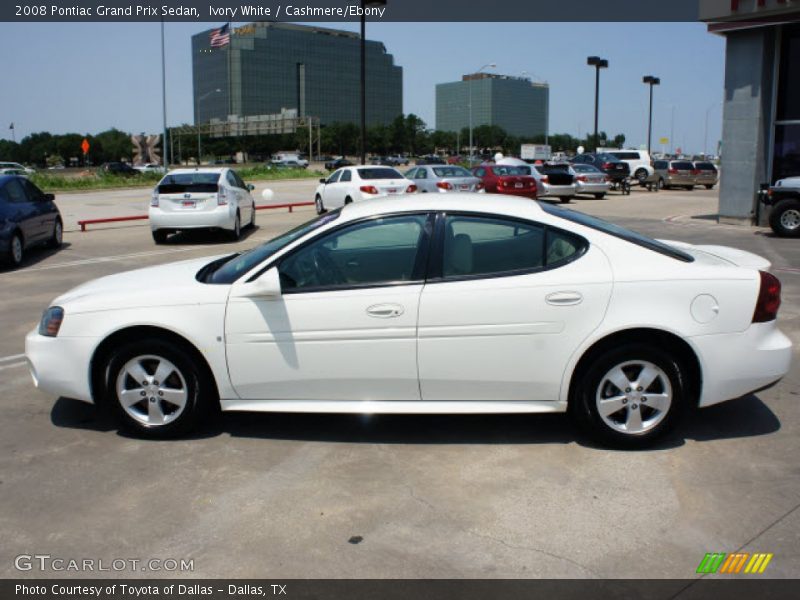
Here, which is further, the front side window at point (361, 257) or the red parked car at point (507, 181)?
the red parked car at point (507, 181)

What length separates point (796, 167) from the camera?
19.1m

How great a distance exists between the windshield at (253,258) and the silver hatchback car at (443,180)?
1915 centimetres

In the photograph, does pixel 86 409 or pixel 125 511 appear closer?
pixel 125 511

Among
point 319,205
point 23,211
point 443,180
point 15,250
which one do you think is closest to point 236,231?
point 23,211

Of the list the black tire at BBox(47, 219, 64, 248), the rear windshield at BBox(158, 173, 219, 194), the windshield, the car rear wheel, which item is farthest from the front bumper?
the car rear wheel

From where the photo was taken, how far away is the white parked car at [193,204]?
53.1 ft

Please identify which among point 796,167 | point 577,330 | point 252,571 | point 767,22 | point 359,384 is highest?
point 767,22

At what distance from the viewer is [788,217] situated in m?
17.1

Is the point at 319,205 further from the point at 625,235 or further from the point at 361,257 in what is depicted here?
the point at 625,235

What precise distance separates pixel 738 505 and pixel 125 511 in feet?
10.5

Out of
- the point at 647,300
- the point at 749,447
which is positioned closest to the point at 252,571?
the point at 647,300

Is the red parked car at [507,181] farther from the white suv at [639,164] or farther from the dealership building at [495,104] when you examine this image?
the dealership building at [495,104]

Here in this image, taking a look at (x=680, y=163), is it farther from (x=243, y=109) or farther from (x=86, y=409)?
(x=243, y=109)

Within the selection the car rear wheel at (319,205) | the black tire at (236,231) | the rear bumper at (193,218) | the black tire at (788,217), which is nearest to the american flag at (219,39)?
the car rear wheel at (319,205)
